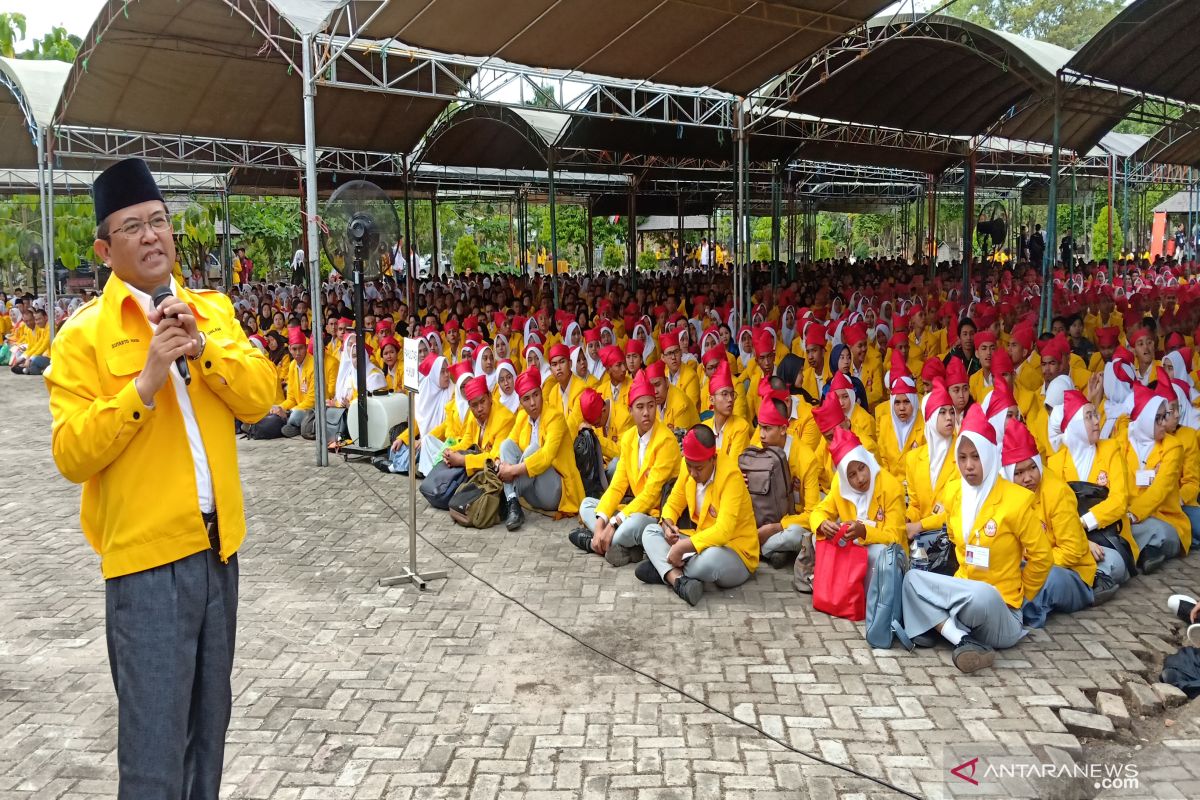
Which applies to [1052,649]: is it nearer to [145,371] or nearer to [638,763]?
[638,763]

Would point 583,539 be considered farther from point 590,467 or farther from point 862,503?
point 862,503

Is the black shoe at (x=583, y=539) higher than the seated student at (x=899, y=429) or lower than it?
lower

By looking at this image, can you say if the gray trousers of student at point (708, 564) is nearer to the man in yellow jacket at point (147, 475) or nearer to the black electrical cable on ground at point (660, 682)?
the black electrical cable on ground at point (660, 682)

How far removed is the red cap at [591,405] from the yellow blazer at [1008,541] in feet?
11.4

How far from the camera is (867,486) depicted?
4934 millimetres

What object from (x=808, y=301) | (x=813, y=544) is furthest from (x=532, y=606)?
(x=808, y=301)

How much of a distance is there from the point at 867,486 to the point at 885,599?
66 cm

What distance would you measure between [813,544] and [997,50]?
32.5 ft

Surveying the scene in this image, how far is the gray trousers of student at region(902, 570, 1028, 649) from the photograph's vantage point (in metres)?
4.28

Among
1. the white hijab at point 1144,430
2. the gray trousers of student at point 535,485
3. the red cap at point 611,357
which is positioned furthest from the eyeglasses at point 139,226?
the red cap at point 611,357

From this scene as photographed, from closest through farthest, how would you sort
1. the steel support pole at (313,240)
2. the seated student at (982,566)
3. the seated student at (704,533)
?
the seated student at (982,566), the seated student at (704,533), the steel support pole at (313,240)

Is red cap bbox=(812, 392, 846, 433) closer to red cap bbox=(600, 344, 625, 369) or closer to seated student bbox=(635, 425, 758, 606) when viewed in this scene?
seated student bbox=(635, 425, 758, 606)

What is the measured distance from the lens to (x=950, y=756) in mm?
3518

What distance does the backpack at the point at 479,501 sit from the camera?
6723 mm
